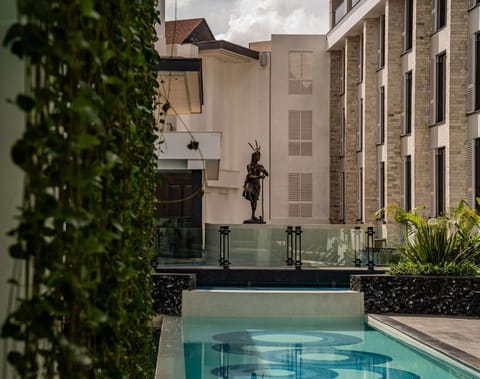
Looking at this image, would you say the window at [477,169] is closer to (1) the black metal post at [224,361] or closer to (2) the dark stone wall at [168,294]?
(2) the dark stone wall at [168,294]

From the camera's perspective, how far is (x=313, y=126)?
3309cm

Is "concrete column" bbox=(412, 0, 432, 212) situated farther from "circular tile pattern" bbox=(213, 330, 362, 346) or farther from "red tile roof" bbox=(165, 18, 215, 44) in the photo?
"red tile roof" bbox=(165, 18, 215, 44)

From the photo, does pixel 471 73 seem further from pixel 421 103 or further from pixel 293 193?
pixel 293 193

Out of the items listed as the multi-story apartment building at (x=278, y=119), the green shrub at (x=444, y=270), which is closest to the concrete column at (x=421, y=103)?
the multi-story apartment building at (x=278, y=119)

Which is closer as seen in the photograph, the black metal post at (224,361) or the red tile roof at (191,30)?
the black metal post at (224,361)

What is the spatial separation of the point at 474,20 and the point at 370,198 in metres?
9.21

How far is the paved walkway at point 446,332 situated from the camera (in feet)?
32.8

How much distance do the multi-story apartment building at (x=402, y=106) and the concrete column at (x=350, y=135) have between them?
0.04 metres

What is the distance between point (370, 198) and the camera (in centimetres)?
2948

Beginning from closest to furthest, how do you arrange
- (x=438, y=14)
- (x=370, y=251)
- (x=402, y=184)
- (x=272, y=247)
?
(x=370, y=251), (x=272, y=247), (x=438, y=14), (x=402, y=184)

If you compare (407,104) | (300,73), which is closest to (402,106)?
(407,104)

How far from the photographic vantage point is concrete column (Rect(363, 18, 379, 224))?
29375mm

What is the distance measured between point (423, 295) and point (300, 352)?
12.6 feet

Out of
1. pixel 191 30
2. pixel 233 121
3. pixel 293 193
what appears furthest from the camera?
pixel 191 30
